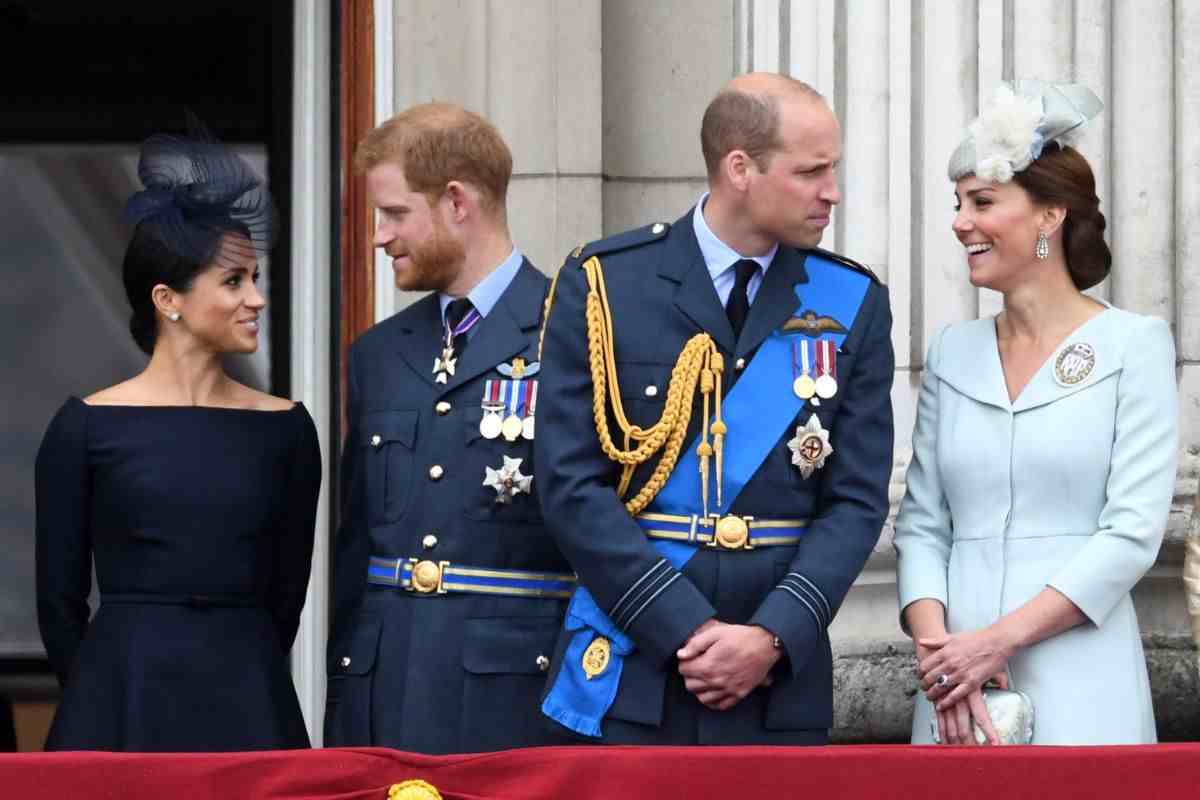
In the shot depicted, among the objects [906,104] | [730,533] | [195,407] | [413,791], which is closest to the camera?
[413,791]

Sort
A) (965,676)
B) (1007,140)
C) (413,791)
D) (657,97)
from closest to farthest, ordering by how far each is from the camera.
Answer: (413,791) < (965,676) < (1007,140) < (657,97)

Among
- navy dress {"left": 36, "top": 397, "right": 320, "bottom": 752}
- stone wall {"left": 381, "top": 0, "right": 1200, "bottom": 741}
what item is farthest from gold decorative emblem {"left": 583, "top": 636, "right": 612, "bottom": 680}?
stone wall {"left": 381, "top": 0, "right": 1200, "bottom": 741}

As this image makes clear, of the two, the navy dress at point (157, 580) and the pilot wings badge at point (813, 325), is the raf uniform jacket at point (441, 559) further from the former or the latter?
the pilot wings badge at point (813, 325)

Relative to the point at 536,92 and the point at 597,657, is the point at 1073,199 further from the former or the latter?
the point at 536,92

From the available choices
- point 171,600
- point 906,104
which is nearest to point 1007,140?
point 906,104

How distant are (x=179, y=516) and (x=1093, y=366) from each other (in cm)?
163

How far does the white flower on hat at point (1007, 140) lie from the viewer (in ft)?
14.3

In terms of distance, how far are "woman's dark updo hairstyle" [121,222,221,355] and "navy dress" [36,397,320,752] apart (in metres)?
0.21

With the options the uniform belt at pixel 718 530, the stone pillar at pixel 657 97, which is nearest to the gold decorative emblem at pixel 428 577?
the uniform belt at pixel 718 530

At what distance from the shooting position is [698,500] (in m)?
4.07

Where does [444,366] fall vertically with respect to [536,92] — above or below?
below

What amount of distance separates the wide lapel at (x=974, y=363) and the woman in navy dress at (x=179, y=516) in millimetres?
1196

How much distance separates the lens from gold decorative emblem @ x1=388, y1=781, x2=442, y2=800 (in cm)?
346

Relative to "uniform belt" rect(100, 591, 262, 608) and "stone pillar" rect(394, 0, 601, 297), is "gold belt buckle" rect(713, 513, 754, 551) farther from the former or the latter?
"stone pillar" rect(394, 0, 601, 297)
